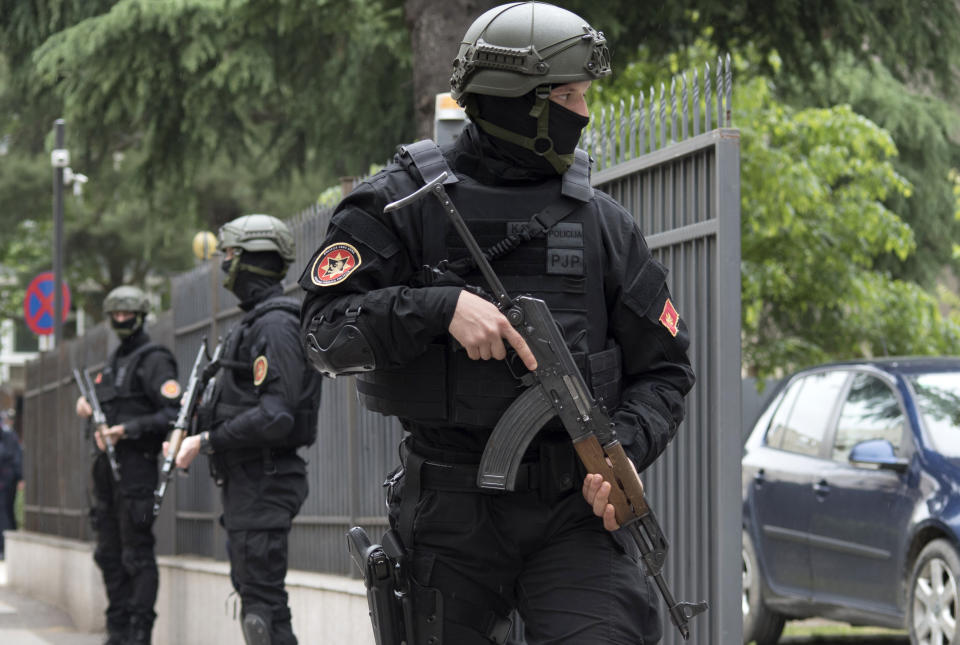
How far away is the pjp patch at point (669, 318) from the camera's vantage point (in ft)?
11.8

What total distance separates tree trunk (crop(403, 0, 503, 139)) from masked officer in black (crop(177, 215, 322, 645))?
271cm

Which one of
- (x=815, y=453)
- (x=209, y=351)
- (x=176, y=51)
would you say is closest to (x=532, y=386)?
(x=815, y=453)

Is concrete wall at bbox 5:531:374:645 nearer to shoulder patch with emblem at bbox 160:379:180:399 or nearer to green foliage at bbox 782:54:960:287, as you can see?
shoulder patch with emblem at bbox 160:379:180:399

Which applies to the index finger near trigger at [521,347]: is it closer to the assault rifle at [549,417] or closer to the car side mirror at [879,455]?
the assault rifle at [549,417]

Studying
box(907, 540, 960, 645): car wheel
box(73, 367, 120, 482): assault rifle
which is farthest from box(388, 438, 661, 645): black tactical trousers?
box(73, 367, 120, 482): assault rifle

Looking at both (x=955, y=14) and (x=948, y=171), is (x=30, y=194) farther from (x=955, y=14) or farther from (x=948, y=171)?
(x=955, y=14)

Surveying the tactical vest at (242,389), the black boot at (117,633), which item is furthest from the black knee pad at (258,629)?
the black boot at (117,633)

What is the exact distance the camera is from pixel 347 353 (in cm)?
345

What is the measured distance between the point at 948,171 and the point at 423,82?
1301 centimetres

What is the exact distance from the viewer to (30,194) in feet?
96.3

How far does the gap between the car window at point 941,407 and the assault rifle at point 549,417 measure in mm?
4572

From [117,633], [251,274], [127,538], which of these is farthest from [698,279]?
[117,633]

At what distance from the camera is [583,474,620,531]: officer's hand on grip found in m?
3.38

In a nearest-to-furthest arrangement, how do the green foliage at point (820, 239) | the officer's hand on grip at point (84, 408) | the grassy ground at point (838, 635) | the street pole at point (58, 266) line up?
the officer's hand on grip at point (84, 408)
the grassy ground at point (838, 635)
the green foliage at point (820, 239)
the street pole at point (58, 266)
